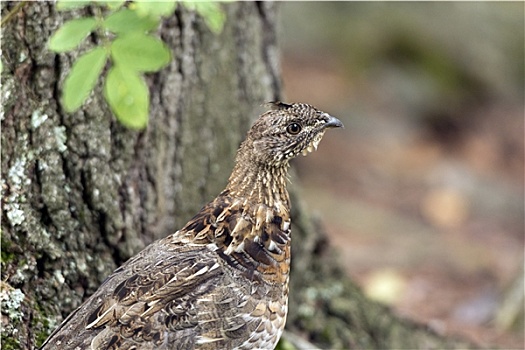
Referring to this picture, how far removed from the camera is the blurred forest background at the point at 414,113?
11812 mm

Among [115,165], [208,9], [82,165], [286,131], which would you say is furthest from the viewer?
[115,165]

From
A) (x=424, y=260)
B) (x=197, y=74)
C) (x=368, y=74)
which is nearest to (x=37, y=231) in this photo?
(x=197, y=74)

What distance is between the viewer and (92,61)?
359cm

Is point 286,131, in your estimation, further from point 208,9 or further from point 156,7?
point 156,7

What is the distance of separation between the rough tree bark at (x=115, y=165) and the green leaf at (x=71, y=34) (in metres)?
0.95

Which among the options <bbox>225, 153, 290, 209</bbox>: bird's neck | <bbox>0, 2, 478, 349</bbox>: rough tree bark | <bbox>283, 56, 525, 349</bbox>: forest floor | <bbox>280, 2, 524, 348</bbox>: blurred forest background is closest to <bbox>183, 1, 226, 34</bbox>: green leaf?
<bbox>225, 153, 290, 209</bbox>: bird's neck

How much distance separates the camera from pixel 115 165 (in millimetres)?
4832

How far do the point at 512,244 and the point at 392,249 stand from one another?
1.85 m

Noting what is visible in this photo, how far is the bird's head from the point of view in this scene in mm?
4203

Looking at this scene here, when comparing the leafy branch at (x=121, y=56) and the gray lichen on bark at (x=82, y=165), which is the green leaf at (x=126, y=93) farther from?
the gray lichen on bark at (x=82, y=165)

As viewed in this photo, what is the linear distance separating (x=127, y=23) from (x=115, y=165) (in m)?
1.45

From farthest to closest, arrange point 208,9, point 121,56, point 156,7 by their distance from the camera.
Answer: point 121,56 → point 208,9 → point 156,7

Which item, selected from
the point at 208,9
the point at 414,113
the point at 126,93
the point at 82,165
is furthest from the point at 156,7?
the point at 414,113

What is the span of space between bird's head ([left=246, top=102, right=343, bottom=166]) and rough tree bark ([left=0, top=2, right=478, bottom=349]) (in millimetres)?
1070
